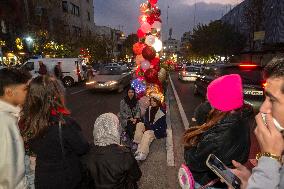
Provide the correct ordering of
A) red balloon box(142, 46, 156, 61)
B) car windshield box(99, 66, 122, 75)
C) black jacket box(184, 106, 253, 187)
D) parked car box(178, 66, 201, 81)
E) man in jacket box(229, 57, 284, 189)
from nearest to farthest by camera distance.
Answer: man in jacket box(229, 57, 284, 189), black jacket box(184, 106, 253, 187), red balloon box(142, 46, 156, 61), car windshield box(99, 66, 122, 75), parked car box(178, 66, 201, 81)

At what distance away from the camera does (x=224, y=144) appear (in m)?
2.24

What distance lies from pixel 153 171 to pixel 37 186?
2851mm

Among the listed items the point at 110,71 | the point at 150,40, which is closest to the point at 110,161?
the point at 150,40

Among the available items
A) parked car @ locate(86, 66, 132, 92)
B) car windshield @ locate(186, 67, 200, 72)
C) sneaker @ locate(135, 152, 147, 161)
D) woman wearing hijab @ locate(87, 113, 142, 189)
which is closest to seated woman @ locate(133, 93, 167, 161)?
sneaker @ locate(135, 152, 147, 161)

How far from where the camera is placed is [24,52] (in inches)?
1278

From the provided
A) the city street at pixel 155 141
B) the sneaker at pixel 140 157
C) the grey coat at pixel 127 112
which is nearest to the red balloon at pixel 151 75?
the city street at pixel 155 141

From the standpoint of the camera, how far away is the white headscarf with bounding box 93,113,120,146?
320cm

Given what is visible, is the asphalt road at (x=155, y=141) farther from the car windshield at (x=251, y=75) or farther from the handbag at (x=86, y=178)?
the car windshield at (x=251, y=75)

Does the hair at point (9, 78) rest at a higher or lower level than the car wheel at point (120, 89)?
higher

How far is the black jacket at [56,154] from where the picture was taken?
8.32 ft

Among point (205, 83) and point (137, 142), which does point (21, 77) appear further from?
point (205, 83)

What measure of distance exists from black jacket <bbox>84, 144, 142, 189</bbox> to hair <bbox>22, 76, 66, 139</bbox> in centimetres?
69

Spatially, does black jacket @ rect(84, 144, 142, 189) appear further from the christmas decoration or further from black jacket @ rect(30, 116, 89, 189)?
the christmas decoration

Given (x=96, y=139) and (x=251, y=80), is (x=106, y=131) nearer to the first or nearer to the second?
(x=96, y=139)
